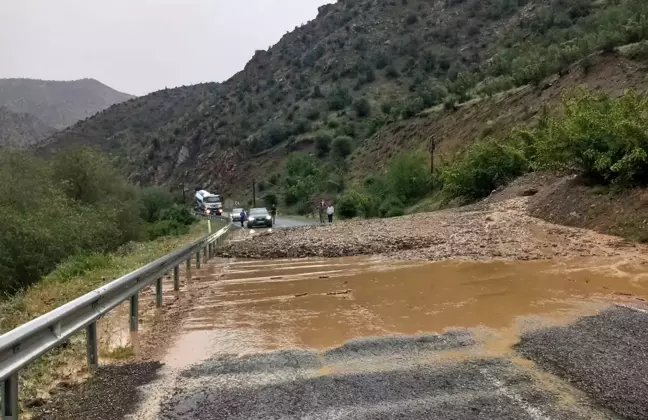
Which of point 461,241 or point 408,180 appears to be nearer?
point 461,241

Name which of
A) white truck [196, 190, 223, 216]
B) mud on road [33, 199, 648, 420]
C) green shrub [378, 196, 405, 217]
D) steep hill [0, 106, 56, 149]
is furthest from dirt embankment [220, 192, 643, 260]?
steep hill [0, 106, 56, 149]

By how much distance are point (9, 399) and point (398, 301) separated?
5.46 m

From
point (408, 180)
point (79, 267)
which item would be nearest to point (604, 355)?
point (79, 267)

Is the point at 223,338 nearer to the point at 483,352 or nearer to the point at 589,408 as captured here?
the point at 483,352

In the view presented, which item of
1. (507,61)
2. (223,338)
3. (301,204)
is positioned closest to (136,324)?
(223,338)

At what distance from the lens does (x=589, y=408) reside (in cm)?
422

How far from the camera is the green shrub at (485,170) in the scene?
29312 millimetres

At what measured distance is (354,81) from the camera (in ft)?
316

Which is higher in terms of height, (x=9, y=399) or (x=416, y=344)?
(x=9, y=399)

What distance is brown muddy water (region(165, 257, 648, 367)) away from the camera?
22.1 feet

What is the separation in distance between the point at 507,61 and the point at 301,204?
99.0 feet

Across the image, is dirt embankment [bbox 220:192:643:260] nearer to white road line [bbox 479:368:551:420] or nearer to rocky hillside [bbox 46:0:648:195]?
white road line [bbox 479:368:551:420]

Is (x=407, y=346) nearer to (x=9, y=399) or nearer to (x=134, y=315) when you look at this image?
(x=9, y=399)

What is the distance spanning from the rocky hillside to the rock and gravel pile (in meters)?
26.9
